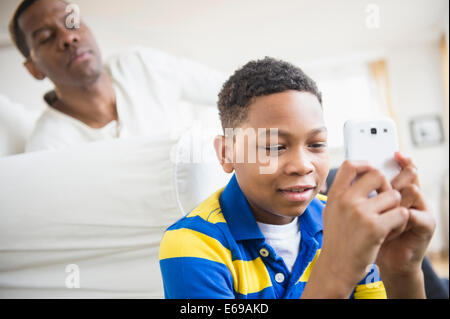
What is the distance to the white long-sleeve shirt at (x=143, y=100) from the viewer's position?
3.01 feet

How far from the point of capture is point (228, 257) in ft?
1.31

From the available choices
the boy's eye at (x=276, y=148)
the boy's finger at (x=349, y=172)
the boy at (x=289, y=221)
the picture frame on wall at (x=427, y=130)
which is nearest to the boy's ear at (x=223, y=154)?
the boy at (x=289, y=221)

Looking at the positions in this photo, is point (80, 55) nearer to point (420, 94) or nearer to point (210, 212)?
point (210, 212)

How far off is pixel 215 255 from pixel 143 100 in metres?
0.67

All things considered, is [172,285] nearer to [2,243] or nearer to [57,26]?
[2,243]

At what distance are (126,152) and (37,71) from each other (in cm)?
69

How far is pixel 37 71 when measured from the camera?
3.36ft

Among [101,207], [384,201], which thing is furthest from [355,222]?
[101,207]

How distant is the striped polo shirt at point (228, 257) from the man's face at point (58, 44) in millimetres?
664

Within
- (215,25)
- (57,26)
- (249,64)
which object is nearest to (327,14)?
(215,25)

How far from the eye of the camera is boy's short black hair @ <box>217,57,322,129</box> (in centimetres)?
40

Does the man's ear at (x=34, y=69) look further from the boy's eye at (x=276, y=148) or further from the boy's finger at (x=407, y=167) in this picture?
the boy's finger at (x=407, y=167)

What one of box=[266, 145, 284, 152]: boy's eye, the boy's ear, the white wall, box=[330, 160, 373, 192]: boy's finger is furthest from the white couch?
the white wall
